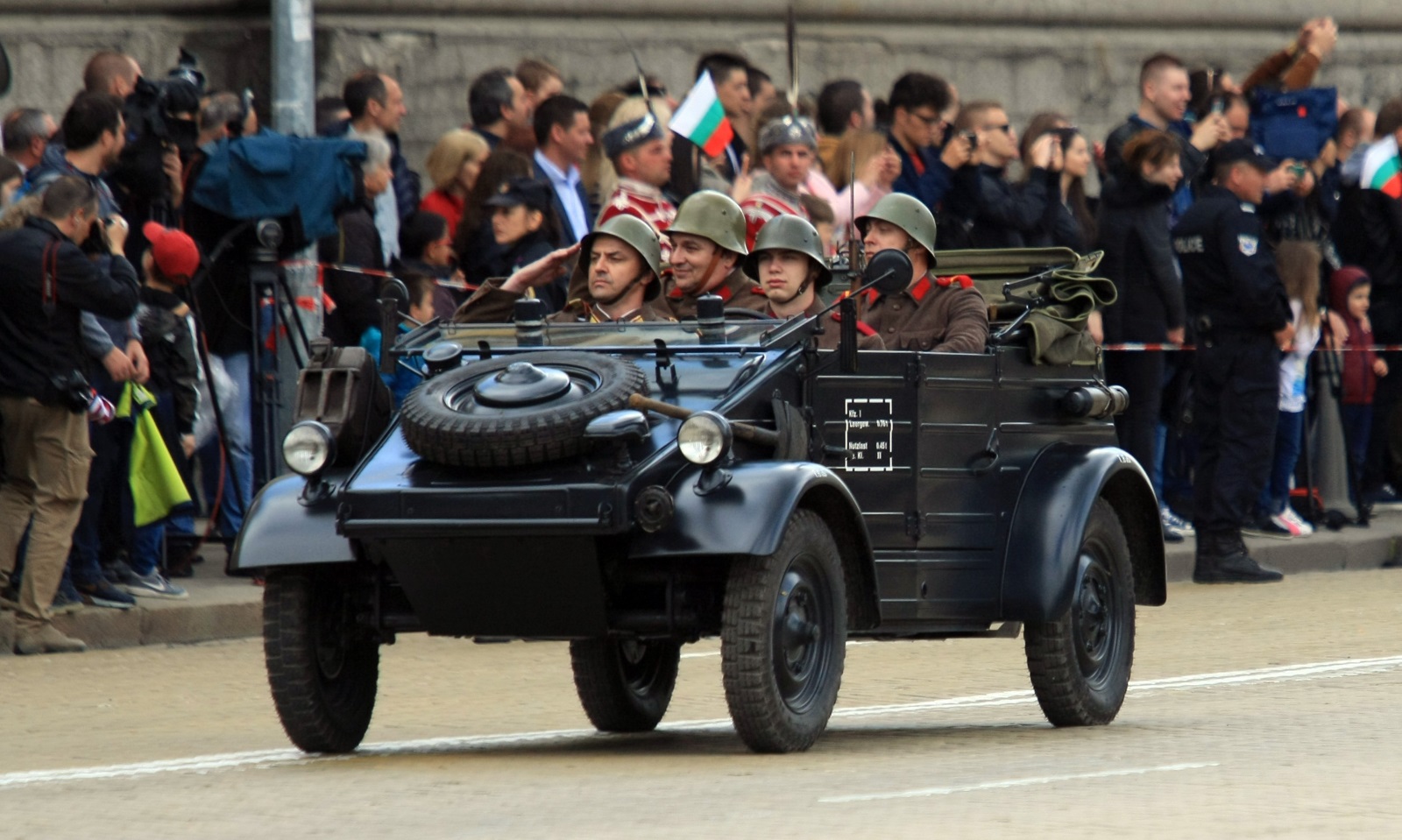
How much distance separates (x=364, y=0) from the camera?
2005 centimetres

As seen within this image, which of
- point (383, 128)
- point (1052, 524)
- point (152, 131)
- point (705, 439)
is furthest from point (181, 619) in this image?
point (705, 439)

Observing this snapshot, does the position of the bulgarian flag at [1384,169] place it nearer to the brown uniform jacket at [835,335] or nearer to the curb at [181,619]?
the curb at [181,619]

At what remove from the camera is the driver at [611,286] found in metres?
10.6

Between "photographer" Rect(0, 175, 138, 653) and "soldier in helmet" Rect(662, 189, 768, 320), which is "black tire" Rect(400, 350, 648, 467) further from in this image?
"photographer" Rect(0, 175, 138, 653)

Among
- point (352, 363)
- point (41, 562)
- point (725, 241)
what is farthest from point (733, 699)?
point (41, 562)

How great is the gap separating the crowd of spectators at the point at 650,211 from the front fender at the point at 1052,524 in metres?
1.92

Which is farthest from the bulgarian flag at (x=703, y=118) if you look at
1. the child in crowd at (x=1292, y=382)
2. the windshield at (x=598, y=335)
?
the windshield at (x=598, y=335)

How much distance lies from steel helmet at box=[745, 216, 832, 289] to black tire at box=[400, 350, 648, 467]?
1.40 metres

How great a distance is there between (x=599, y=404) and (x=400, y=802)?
4.85ft

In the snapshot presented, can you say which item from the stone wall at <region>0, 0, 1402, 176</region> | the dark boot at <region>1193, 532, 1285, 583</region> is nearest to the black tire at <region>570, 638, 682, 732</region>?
the dark boot at <region>1193, 532, 1285, 583</region>

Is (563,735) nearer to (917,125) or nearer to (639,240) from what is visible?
(639,240)

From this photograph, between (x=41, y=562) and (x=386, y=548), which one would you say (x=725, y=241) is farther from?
(x=41, y=562)

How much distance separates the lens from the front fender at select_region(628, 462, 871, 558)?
865 centimetres

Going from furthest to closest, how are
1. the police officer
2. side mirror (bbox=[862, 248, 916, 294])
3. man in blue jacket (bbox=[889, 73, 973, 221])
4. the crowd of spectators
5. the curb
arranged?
man in blue jacket (bbox=[889, 73, 973, 221]), the police officer, the crowd of spectators, the curb, side mirror (bbox=[862, 248, 916, 294])
